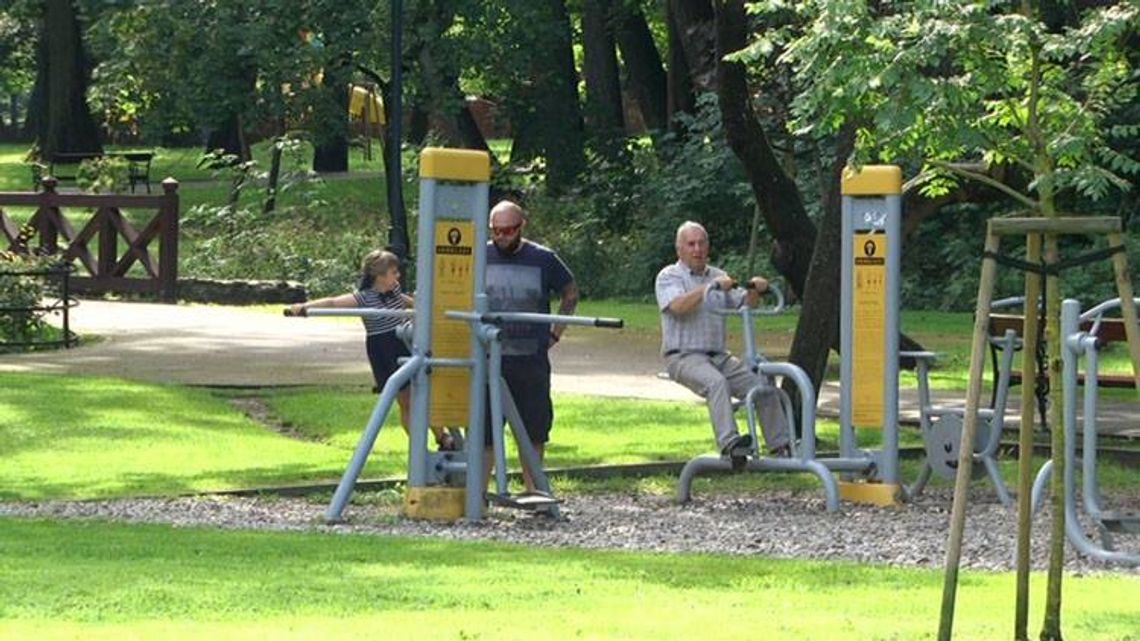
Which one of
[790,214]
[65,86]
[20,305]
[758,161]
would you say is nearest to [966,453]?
[758,161]

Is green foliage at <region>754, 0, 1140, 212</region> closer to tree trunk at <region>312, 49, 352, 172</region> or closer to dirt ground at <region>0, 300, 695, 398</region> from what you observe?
dirt ground at <region>0, 300, 695, 398</region>

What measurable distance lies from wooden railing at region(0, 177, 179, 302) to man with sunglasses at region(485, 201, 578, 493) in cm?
1854

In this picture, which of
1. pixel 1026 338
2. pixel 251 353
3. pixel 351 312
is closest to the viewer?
pixel 1026 338

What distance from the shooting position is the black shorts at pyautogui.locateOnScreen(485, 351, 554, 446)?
48.5ft

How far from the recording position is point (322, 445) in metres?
18.2

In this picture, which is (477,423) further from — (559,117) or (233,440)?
(559,117)

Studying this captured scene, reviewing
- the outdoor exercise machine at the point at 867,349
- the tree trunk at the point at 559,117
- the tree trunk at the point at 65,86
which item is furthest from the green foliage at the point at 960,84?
the tree trunk at the point at 65,86

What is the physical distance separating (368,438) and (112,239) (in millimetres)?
20288

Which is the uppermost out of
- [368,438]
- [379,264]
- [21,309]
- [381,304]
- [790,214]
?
[790,214]

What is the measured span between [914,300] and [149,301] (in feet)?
33.5

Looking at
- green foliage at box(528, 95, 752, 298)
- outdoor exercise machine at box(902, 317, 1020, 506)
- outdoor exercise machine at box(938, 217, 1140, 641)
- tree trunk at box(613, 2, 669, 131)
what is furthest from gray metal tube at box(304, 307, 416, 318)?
tree trunk at box(613, 2, 669, 131)

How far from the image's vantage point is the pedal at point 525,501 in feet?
45.6

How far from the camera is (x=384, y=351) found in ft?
52.7

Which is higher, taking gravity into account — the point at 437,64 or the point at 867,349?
the point at 437,64
